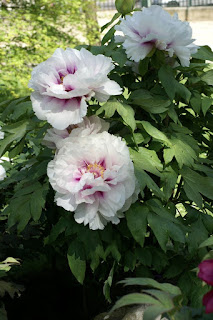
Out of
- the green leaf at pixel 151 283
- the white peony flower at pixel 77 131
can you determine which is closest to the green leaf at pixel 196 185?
the white peony flower at pixel 77 131

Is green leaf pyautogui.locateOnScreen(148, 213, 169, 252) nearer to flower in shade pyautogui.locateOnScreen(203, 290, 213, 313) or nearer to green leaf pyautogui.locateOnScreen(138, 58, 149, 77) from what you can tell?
green leaf pyautogui.locateOnScreen(138, 58, 149, 77)

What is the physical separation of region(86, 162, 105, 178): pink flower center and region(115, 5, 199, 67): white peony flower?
400 mm

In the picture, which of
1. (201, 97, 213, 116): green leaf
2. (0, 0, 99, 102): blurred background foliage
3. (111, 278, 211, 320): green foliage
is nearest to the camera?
(111, 278, 211, 320): green foliage

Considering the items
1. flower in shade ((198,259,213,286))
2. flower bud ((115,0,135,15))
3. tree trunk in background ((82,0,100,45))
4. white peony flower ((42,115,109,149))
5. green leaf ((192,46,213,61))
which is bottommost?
tree trunk in background ((82,0,100,45))

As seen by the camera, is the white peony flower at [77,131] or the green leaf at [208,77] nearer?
the white peony flower at [77,131]

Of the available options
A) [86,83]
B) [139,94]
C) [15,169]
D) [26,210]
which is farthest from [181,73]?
[15,169]

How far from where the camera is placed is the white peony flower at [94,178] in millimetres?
1685

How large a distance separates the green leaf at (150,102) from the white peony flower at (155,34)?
0.14 meters

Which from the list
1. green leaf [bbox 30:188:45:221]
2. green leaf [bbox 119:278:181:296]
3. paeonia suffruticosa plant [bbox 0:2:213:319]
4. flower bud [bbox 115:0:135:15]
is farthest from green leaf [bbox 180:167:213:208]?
green leaf [bbox 119:278:181:296]

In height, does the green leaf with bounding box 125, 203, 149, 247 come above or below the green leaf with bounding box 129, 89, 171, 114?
below

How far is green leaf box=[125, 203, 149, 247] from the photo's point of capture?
182 centimetres

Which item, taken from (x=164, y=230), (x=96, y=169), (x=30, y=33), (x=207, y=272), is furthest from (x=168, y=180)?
(x=30, y=33)

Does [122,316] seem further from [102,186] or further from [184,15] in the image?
[184,15]

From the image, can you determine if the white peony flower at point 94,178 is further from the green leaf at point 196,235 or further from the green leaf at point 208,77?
the green leaf at point 208,77
